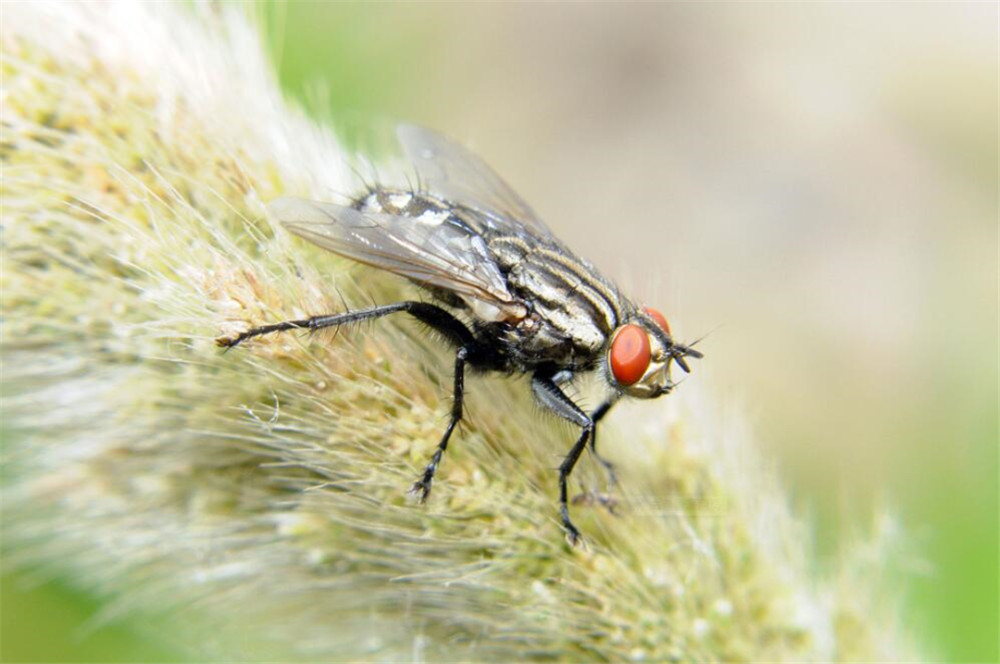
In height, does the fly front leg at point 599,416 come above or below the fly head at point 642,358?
below

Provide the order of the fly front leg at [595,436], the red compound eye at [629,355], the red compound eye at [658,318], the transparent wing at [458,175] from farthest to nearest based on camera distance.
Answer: the transparent wing at [458,175]
the red compound eye at [658,318]
the fly front leg at [595,436]
the red compound eye at [629,355]

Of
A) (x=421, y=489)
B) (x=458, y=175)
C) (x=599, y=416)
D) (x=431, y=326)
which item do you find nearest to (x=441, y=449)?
(x=421, y=489)

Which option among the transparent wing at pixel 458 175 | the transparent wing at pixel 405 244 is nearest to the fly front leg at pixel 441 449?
the transparent wing at pixel 405 244

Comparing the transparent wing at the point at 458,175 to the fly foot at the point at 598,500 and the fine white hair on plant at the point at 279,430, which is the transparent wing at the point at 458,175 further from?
the fly foot at the point at 598,500

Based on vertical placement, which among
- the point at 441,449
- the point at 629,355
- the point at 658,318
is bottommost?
the point at 441,449

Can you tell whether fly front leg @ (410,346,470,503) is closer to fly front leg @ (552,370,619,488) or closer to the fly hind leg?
the fly hind leg

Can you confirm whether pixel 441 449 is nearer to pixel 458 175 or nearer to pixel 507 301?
pixel 507 301

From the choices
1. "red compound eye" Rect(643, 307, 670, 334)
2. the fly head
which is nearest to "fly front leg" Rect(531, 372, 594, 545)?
the fly head

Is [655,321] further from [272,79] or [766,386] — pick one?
[766,386]
